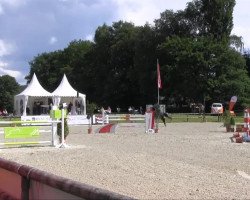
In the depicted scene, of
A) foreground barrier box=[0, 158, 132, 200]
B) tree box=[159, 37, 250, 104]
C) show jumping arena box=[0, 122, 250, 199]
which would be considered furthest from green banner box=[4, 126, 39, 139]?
tree box=[159, 37, 250, 104]

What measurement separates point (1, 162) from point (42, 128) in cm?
1322

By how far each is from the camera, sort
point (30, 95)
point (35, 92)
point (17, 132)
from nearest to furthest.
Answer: point (17, 132) → point (30, 95) → point (35, 92)

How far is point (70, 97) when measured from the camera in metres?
55.1

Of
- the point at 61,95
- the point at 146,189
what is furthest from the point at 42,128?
the point at 61,95

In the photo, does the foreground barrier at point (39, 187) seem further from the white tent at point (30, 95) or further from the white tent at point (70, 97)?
the white tent at point (30, 95)

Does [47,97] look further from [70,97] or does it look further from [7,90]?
[7,90]

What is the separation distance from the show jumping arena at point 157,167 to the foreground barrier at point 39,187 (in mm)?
2112

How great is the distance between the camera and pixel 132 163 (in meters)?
13.7

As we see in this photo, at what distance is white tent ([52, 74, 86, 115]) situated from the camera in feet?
172

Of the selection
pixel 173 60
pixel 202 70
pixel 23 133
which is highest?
pixel 173 60

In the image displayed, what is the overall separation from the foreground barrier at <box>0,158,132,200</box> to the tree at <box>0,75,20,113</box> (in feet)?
414

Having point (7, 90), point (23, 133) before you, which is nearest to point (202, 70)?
point (23, 133)

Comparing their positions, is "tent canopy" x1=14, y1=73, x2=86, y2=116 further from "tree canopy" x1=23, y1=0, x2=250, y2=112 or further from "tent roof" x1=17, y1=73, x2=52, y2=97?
"tree canopy" x1=23, y1=0, x2=250, y2=112

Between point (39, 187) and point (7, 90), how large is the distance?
452 ft
